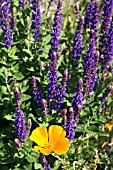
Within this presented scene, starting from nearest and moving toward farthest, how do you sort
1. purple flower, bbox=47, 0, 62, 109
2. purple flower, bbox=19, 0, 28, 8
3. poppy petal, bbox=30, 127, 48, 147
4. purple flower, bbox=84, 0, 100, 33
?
1. poppy petal, bbox=30, 127, 48, 147
2. purple flower, bbox=47, 0, 62, 109
3. purple flower, bbox=84, 0, 100, 33
4. purple flower, bbox=19, 0, 28, 8

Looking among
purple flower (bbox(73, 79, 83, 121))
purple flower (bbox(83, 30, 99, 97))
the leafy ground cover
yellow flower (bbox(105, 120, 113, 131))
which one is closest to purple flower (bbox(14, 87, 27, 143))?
the leafy ground cover

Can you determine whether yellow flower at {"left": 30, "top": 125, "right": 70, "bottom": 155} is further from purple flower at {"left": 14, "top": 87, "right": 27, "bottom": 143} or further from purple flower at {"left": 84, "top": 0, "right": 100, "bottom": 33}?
purple flower at {"left": 84, "top": 0, "right": 100, "bottom": 33}

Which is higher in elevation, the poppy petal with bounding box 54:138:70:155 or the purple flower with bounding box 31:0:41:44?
the purple flower with bounding box 31:0:41:44

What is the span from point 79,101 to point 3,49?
113 cm

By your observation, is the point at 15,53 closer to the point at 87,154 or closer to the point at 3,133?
the point at 3,133

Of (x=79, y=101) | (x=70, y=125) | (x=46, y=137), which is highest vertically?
(x=79, y=101)

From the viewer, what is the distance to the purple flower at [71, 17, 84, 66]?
412 cm

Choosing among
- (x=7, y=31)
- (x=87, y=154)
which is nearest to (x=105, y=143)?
(x=87, y=154)

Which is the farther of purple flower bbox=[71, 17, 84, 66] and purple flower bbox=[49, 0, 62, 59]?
purple flower bbox=[71, 17, 84, 66]

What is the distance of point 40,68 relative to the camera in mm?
4289

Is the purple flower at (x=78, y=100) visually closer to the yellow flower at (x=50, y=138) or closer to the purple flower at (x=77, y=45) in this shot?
the yellow flower at (x=50, y=138)

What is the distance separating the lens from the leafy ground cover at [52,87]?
373 centimetres

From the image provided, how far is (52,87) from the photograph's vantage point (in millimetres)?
3795

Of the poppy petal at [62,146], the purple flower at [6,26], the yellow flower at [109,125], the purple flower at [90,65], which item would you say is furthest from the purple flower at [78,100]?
the yellow flower at [109,125]
